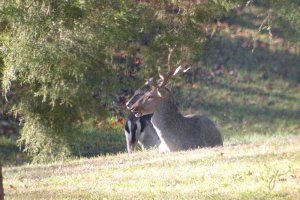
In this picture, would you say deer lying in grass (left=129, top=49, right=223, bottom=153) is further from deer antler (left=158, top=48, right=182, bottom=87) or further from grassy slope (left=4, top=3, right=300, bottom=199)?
grassy slope (left=4, top=3, right=300, bottom=199)

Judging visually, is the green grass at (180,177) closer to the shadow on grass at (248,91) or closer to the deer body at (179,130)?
the deer body at (179,130)

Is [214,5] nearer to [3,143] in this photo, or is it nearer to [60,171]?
[60,171]

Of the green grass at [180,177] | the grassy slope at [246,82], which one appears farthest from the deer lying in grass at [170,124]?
the grassy slope at [246,82]

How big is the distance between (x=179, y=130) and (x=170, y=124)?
222 millimetres

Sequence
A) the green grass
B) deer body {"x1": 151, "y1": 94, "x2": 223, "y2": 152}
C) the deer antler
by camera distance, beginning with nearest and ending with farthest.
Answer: the green grass → the deer antler → deer body {"x1": 151, "y1": 94, "x2": 223, "y2": 152}

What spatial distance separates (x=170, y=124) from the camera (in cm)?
1727

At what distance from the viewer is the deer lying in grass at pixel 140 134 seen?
20.7 metres

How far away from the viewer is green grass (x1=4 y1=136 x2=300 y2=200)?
10.0m

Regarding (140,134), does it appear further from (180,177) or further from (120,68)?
(180,177)

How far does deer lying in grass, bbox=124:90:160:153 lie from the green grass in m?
6.40

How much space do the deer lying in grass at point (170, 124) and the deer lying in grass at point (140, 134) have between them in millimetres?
3234

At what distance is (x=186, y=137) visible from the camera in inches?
680

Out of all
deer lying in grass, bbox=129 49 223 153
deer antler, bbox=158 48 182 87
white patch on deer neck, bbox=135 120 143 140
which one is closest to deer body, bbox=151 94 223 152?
deer lying in grass, bbox=129 49 223 153

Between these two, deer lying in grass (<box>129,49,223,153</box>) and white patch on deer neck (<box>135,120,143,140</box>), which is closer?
deer lying in grass (<box>129,49,223,153</box>)
